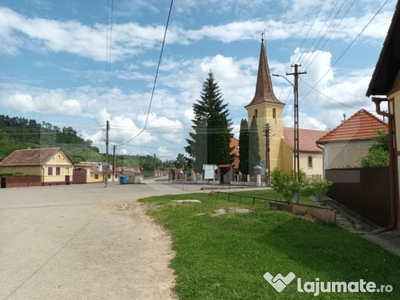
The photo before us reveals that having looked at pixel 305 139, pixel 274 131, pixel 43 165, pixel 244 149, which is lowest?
pixel 43 165

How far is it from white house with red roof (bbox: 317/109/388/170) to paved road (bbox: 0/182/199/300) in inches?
569

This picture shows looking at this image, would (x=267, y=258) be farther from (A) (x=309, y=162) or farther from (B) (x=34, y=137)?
(B) (x=34, y=137)

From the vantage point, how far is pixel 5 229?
34.6 ft

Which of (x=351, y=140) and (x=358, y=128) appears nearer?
(x=358, y=128)

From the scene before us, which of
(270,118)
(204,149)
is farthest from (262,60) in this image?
(204,149)

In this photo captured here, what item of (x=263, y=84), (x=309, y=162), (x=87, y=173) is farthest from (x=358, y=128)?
(x=87, y=173)

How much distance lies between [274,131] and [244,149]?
6486 millimetres

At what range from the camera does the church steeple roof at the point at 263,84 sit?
5217cm

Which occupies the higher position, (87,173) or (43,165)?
(43,165)

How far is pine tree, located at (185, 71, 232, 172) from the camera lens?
49125 mm

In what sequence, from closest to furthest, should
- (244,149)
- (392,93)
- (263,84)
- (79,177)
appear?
1. (392,93)
2. (244,149)
3. (263,84)
4. (79,177)

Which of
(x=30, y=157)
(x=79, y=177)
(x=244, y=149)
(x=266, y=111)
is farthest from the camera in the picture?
(x=79, y=177)

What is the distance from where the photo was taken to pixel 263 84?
52531mm

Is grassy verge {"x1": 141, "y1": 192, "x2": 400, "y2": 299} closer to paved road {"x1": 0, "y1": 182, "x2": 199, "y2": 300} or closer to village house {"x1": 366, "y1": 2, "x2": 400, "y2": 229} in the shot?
paved road {"x1": 0, "y1": 182, "x2": 199, "y2": 300}
